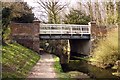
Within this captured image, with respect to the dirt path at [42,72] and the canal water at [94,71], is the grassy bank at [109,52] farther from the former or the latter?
the dirt path at [42,72]

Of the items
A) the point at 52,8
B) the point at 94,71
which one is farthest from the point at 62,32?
the point at 52,8

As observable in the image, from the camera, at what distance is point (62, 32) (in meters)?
29.0

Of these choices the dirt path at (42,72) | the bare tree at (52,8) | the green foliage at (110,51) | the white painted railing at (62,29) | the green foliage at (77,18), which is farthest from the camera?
the bare tree at (52,8)

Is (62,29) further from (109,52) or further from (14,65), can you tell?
(14,65)

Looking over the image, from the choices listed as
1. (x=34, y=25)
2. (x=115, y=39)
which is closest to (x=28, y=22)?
(x=34, y=25)

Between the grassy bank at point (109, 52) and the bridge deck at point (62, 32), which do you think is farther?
the bridge deck at point (62, 32)

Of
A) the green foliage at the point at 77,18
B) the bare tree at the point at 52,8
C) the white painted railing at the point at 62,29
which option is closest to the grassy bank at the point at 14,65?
the white painted railing at the point at 62,29

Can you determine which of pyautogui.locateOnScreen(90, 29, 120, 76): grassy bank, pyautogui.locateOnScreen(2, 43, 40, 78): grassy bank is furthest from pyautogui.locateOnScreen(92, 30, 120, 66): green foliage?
pyautogui.locateOnScreen(2, 43, 40, 78): grassy bank

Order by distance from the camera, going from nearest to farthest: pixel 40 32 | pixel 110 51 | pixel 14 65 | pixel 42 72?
pixel 14 65
pixel 42 72
pixel 110 51
pixel 40 32

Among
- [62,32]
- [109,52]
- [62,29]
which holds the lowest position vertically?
[109,52]

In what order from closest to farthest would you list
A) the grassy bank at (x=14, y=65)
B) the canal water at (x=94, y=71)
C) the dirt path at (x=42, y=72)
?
the grassy bank at (x=14, y=65) → the dirt path at (x=42, y=72) → the canal water at (x=94, y=71)

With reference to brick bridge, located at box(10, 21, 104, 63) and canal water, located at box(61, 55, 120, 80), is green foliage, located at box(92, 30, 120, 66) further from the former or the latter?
brick bridge, located at box(10, 21, 104, 63)

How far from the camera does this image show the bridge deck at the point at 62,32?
29.0m

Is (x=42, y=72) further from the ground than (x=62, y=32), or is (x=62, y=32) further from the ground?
(x=62, y=32)
